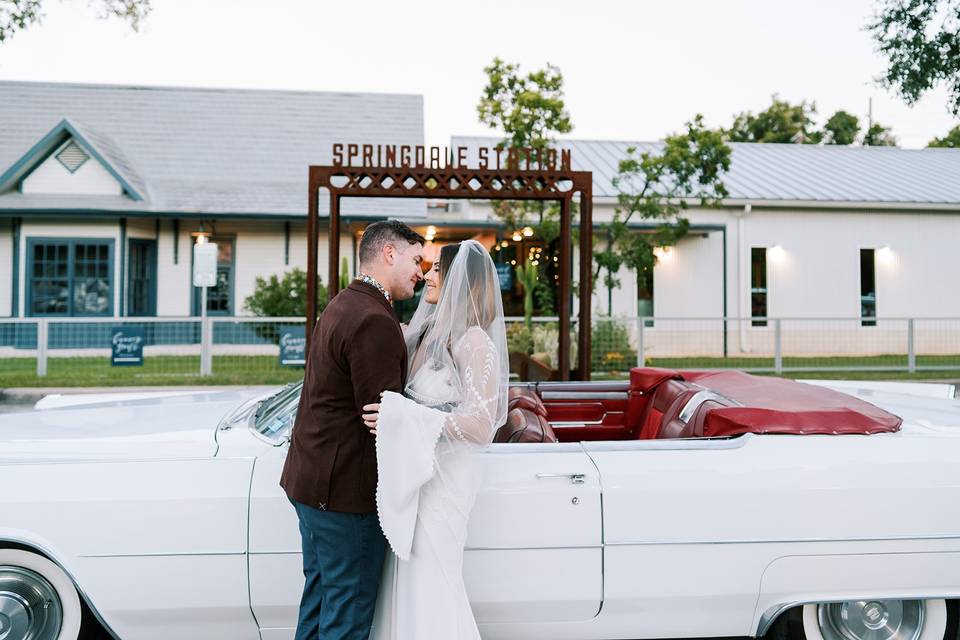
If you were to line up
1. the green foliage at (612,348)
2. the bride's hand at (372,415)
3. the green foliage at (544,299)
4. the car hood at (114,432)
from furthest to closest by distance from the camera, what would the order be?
the green foliage at (544,299), the green foliage at (612,348), the car hood at (114,432), the bride's hand at (372,415)

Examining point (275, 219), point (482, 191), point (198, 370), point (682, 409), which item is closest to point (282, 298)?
point (275, 219)

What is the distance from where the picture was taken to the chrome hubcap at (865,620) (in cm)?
312

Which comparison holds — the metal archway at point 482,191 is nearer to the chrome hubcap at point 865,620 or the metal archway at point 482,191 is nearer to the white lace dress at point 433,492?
the chrome hubcap at point 865,620

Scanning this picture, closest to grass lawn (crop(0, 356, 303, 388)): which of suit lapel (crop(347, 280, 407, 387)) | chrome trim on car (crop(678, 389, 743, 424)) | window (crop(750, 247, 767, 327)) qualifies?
chrome trim on car (crop(678, 389, 743, 424))

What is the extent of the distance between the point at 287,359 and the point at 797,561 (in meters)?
11.4

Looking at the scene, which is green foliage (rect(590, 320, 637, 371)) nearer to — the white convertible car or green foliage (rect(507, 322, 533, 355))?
green foliage (rect(507, 322, 533, 355))

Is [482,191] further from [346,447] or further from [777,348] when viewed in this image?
[777,348]

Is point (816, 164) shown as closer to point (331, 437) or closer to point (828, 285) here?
point (828, 285)

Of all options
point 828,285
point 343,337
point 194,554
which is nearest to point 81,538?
point 194,554

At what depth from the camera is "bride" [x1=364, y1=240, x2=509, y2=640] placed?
2547 millimetres

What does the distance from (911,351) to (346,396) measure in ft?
49.1

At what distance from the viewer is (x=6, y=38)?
12062 millimetres

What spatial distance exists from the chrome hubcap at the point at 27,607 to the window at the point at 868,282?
64.8ft

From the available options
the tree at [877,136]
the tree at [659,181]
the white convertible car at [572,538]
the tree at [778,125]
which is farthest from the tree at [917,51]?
the tree at [877,136]
